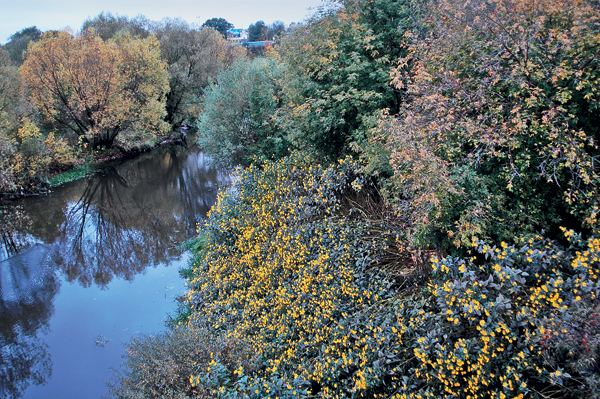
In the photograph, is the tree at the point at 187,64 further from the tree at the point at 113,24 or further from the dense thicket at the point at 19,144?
the dense thicket at the point at 19,144

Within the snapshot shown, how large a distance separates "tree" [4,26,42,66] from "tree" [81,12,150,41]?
19.8 ft

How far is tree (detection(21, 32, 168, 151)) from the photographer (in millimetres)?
19844

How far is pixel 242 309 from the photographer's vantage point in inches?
284

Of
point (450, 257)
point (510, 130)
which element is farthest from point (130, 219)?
point (510, 130)

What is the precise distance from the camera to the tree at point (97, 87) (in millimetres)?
19844

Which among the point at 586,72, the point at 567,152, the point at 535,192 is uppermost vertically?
the point at 586,72

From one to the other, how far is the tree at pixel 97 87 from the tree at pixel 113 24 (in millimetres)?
14783

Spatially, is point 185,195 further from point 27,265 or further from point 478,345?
point 478,345

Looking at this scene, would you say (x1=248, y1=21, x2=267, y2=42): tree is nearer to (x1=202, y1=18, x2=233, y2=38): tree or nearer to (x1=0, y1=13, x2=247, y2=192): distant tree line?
(x1=202, y1=18, x2=233, y2=38): tree

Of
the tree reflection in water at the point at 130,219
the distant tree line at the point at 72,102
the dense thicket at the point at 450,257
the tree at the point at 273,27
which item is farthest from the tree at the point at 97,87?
the tree at the point at 273,27

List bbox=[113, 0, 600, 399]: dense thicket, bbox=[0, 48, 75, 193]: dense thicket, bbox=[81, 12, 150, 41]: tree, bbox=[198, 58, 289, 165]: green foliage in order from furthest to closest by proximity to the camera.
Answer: bbox=[81, 12, 150, 41]: tree → bbox=[0, 48, 75, 193]: dense thicket → bbox=[198, 58, 289, 165]: green foliage → bbox=[113, 0, 600, 399]: dense thicket

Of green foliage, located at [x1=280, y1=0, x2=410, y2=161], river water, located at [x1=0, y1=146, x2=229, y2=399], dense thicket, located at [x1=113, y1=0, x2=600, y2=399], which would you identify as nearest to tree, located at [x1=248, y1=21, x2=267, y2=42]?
river water, located at [x1=0, y1=146, x2=229, y2=399]

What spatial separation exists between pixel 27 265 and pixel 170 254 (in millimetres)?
4779

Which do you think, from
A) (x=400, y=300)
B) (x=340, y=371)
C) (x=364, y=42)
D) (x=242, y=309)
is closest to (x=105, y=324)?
(x=242, y=309)
